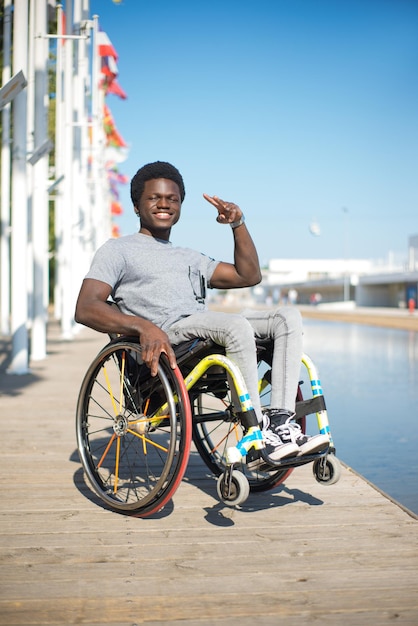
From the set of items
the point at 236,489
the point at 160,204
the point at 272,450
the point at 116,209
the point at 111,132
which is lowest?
the point at 236,489

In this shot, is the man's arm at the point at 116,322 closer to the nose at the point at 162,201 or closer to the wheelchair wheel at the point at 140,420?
the wheelchair wheel at the point at 140,420

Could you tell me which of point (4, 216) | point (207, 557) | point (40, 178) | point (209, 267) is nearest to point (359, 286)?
point (4, 216)

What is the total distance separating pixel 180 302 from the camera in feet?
11.1

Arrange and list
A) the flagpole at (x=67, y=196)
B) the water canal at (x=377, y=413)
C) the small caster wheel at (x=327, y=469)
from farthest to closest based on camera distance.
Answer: the flagpole at (x=67, y=196)
the water canal at (x=377, y=413)
the small caster wheel at (x=327, y=469)

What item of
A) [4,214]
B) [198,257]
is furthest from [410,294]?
[198,257]

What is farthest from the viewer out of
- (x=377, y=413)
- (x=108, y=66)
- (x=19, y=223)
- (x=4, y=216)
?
(x=108, y=66)

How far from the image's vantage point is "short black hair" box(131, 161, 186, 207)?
348 cm

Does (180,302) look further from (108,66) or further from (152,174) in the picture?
(108,66)

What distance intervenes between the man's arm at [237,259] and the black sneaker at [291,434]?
1.89 feet

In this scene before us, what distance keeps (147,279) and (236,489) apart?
3.09 feet

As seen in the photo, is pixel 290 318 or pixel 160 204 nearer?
pixel 290 318

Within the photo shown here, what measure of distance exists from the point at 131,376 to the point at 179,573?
1.06m

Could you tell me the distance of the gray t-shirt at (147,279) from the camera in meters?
3.35

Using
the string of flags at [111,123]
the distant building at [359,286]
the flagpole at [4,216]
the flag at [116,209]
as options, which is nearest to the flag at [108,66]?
the string of flags at [111,123]
